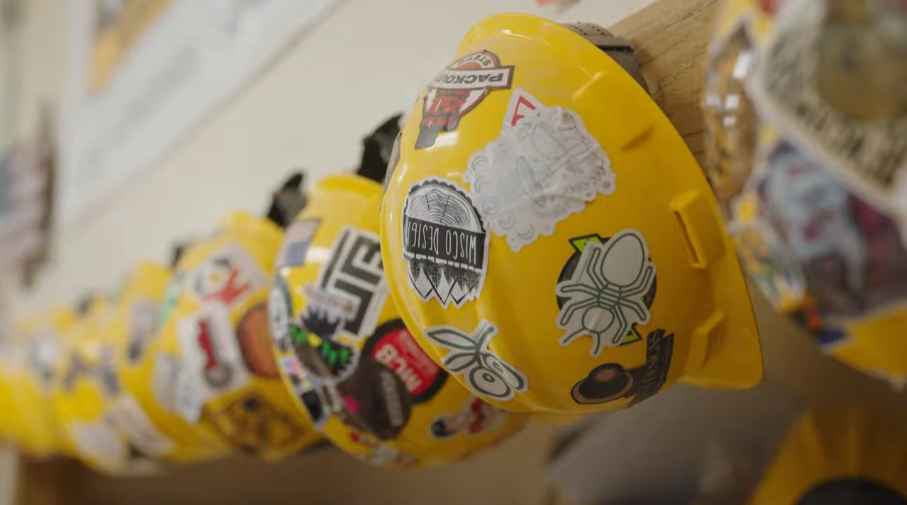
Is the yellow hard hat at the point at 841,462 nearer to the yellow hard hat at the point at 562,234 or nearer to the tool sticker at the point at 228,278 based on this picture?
the yellow hard hat at the point at 562,234

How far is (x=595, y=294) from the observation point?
1.45ft

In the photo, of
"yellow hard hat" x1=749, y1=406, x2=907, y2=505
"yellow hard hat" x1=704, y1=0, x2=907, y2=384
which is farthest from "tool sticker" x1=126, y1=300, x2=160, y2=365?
"yellow hard hat" x1=704, y1=0, x2=907, y2=384

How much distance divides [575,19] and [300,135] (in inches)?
20.4

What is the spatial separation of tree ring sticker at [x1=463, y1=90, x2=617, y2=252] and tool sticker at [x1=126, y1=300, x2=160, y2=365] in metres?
0.58

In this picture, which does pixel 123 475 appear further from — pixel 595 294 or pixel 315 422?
pixel 595 294

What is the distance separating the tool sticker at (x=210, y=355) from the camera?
769 millimetres

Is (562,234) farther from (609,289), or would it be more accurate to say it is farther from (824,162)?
(824,162)

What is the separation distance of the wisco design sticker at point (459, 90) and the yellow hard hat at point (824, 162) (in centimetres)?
16

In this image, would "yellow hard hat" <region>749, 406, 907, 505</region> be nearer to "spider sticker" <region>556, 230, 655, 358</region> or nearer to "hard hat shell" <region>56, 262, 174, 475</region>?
"spider sticker" <region>556, 230, 655, 358</region>

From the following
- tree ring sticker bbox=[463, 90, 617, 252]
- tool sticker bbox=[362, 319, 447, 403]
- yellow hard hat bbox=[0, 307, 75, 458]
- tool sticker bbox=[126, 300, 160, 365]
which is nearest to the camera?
tree ring sticker bbox=[463, 90, 617, 252]

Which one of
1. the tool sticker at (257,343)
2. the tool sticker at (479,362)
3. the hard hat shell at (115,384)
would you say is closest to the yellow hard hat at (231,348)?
the tool sticker at (257,343)

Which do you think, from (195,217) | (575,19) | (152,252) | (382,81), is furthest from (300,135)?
(152,252)

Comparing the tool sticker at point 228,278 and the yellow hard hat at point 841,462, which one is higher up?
the tool sticker at point 228,278

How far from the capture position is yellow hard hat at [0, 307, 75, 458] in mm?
1276
